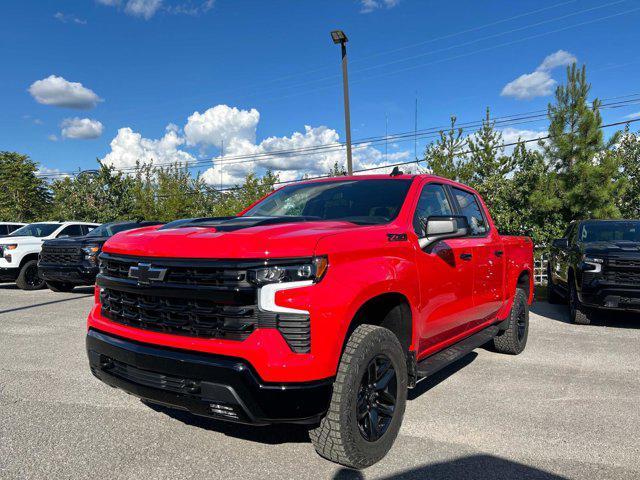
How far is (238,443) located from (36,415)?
1.66m

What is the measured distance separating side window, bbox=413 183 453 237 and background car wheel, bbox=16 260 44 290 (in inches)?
436

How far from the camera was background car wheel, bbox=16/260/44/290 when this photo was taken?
12102 millimetres

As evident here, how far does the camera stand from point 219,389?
246 cm

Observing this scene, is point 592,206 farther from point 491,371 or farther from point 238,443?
point 238,443

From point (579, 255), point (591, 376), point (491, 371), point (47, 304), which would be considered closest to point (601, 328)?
point (579, 255)

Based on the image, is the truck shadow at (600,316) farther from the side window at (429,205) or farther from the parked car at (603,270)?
the side window at (429,205)

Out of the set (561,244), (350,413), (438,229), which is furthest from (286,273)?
(561,244)

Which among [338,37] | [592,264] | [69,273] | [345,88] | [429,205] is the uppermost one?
[338,37]

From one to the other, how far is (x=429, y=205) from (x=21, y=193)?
38.5 m

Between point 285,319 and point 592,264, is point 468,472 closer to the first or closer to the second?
point 285,319

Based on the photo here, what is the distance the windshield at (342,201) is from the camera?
3.70 m

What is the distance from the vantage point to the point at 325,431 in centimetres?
267

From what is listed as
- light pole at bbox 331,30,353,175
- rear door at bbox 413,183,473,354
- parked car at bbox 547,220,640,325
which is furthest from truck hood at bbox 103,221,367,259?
light pole at bbox 331,30,353,175

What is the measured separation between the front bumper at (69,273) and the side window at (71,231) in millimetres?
2609
